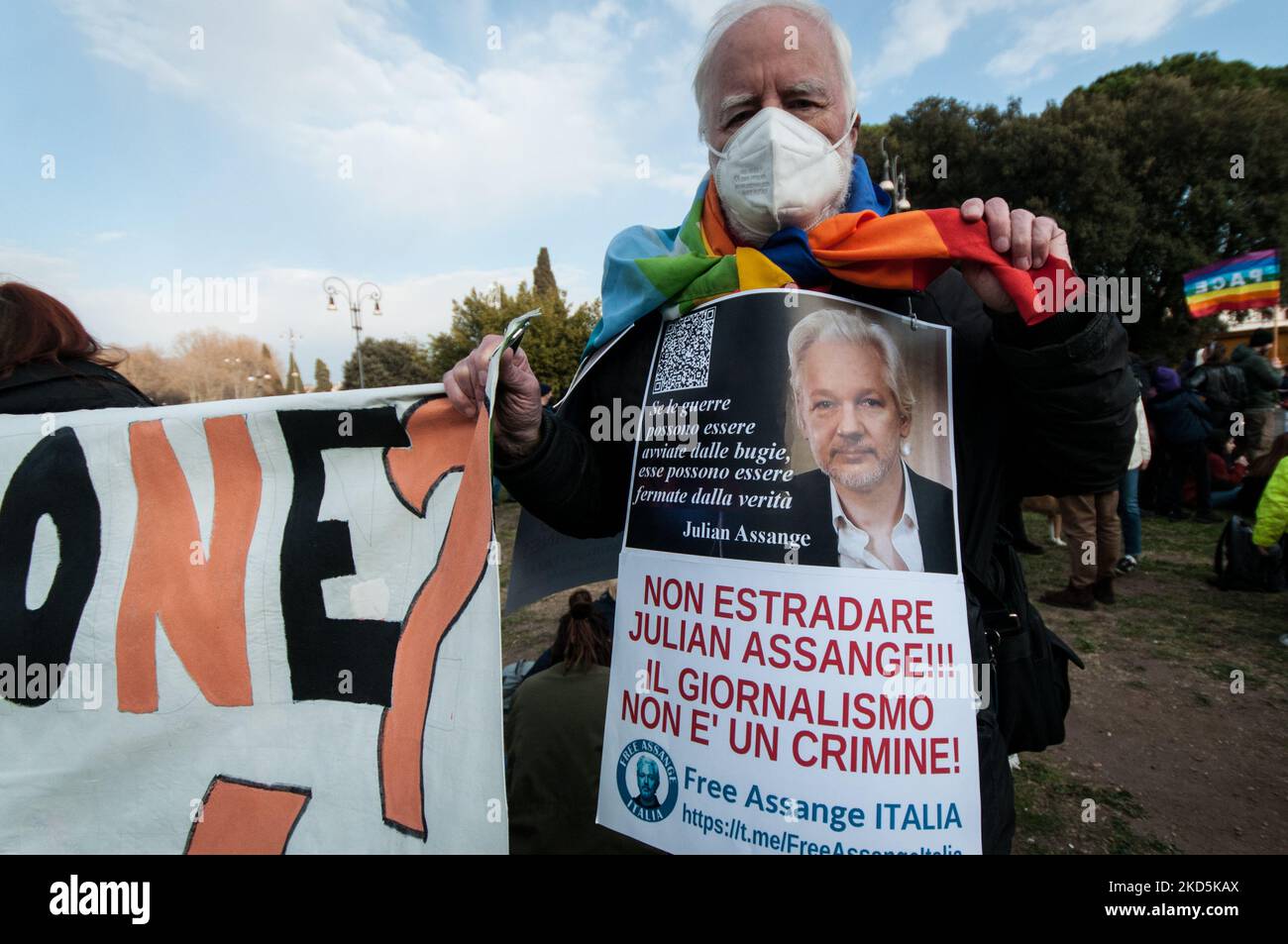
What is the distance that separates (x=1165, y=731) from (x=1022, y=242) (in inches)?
143

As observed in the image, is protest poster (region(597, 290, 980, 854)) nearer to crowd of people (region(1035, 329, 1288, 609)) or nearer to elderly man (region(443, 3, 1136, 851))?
elderly man (region(443, 3, 1136, 851))

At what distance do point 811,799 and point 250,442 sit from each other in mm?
1566

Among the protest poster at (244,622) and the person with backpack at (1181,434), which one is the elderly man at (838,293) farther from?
the person with backpack at (1181,434)

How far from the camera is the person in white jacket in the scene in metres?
5.73

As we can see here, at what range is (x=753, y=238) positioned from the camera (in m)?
1.50

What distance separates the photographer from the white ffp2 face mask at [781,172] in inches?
55.0

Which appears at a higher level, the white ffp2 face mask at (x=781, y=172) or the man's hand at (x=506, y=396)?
the white ffp2 face mask at (x=781, y=172)

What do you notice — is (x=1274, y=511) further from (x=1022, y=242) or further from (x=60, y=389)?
(x=60, y=389)

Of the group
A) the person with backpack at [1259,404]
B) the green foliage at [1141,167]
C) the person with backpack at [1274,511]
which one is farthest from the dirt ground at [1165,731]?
the green foliage at [1141,167]

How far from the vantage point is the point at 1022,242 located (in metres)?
1.09

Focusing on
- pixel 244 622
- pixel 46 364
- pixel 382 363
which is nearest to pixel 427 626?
pixel 244 622

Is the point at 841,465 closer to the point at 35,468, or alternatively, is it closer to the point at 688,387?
the point at 688,387
